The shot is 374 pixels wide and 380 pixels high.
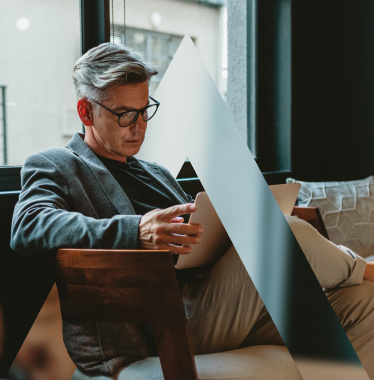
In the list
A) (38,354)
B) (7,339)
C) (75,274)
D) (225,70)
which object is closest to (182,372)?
(75,274)

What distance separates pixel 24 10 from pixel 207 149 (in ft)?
3.17

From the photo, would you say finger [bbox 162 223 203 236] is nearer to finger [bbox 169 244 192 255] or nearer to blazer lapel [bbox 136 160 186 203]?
finger [bbox 169 244 192 255]

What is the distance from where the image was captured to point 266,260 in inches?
46.4

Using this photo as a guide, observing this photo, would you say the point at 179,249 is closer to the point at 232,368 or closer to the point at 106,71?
the point at 232,368

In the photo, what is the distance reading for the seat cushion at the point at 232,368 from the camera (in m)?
1.12

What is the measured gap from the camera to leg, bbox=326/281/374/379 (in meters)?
1.30

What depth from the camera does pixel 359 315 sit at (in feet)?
4.60

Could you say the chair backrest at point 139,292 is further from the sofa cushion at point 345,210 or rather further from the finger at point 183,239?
the sofa cushion at point 345,210

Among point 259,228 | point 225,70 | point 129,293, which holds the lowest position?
point 129,293

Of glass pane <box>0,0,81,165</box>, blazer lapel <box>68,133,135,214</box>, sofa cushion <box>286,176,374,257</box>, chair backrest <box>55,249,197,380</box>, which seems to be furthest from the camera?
sofa cushion <box>286,176,374,257</box>

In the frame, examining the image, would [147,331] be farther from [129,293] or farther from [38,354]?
[38,354]
